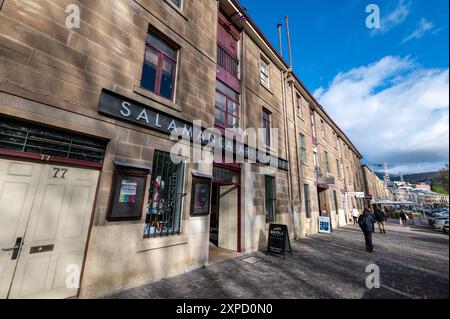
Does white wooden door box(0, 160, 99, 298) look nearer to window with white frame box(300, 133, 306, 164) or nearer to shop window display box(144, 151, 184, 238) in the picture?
shop window display box(144, 151, 184, 238)

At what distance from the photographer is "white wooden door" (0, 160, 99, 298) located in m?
3.76

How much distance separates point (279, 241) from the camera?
26.1 feet

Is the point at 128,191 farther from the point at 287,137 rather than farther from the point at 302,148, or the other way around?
the point at 302,148

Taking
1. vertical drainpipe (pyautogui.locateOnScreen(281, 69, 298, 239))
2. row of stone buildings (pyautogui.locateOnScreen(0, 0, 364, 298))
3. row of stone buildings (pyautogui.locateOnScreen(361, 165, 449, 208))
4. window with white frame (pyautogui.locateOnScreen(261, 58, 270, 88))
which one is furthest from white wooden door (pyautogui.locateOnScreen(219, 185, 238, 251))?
window with white frame (pyautogui.locateOnScreen(261, 58, 270, 88))

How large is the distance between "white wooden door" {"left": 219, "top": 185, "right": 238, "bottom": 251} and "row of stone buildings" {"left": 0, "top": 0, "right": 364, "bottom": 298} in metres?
0.05

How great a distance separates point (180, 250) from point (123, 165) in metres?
2.94

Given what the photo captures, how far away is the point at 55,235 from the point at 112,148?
82.0 inches

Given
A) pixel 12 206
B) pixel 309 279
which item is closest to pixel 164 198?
pixel 12 206

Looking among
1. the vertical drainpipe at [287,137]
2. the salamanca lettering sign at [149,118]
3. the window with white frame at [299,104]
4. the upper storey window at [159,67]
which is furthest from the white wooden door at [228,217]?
the window with white frame at [299,104]

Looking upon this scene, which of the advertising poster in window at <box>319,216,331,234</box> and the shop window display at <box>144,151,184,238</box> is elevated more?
the shop window display at <box>144,151,184,238</box>

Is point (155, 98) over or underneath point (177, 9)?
underneath

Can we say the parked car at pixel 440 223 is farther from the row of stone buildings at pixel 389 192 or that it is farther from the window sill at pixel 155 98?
the window sill at pixel 155 98

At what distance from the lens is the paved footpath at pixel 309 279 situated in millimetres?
4574
